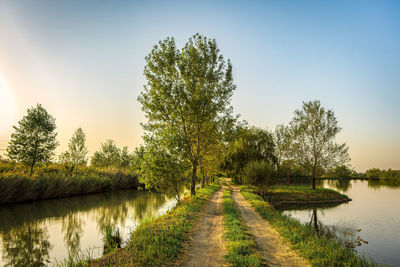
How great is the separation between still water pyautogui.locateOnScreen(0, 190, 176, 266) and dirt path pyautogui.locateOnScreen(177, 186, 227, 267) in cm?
396

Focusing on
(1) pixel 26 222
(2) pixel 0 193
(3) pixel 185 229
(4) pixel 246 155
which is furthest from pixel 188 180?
(4) pixel 246 155

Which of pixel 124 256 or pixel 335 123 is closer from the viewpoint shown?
pixel 124 256

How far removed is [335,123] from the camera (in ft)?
116

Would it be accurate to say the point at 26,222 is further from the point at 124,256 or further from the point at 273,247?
the point at 273,247

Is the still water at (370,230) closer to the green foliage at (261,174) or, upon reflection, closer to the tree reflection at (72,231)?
the green foliage at (261,174)

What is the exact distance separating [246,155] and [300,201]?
42.7 feet

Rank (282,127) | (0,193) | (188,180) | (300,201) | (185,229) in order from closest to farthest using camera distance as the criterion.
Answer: (185,229) → (188,180) → (0,193) → (300,201) → (282,127)

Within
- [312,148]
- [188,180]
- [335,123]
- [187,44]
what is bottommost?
[188,180]

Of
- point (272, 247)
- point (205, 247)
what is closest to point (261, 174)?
point (272, 247)

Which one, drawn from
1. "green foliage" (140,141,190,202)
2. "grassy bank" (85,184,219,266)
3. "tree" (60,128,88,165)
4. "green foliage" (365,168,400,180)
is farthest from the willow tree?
"green foliage" (365,168,400,180)

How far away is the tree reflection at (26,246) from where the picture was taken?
8.76m

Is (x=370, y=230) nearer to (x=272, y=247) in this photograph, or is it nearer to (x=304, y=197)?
(x=272, y=247)

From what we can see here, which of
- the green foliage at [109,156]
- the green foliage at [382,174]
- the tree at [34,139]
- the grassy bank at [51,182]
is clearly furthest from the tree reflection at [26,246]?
the green foliage at [382,174]

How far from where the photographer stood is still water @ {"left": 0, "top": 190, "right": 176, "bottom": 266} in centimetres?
937
